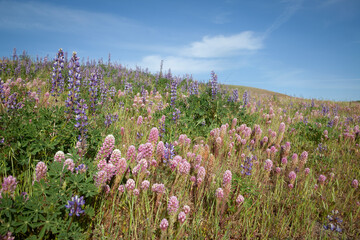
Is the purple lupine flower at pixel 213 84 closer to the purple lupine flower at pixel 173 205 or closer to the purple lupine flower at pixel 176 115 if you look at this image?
the purple lupine flower at pixel 176 115

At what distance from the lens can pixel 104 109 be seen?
5.21 m

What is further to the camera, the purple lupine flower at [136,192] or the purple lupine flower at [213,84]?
the purple lupine flower at [213,84]

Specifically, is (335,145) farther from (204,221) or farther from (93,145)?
(93,145)

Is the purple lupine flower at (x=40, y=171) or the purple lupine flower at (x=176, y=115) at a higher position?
the purple lupine flower at (x=176, y=115)

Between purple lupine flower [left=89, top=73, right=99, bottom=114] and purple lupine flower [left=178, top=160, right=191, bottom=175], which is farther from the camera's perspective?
purple lupine flower [left=89, top=73, right=99, bottom=114]

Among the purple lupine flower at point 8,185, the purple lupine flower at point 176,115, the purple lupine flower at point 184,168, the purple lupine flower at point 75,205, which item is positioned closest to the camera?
the purple lupine flower at point 75,205

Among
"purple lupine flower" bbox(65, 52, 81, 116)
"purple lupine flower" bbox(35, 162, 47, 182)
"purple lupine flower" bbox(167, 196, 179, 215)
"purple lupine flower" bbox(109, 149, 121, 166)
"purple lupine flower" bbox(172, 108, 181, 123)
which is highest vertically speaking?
"purple lupine flower" bbox(65, 52, 81, 116)

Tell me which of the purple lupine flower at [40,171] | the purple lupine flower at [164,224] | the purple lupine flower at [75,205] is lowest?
the purple lupine flower at [164,224]

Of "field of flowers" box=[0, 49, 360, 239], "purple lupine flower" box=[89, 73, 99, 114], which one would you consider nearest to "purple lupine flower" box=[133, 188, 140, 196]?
"field of flowers" box=[0, 49, 360, 239]

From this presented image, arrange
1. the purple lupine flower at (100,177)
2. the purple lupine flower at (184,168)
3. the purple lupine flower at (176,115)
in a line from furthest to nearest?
1. the purple lupine flower at (176,115)
2. the purple lupine flower at (184,168)
3. the purple lupine flower at (100,177)

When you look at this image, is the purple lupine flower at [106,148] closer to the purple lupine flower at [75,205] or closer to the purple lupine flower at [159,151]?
the purple lupine flower at [159,151]

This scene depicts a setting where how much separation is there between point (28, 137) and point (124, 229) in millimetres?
1842

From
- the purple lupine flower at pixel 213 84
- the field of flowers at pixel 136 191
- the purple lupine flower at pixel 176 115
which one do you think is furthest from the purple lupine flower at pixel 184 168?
the purple lupine flower at pixel 213 84

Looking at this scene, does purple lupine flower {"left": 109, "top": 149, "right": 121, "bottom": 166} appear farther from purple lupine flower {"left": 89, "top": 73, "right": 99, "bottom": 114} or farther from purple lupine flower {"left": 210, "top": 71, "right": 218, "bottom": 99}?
purple lupine flower {"left": 210, "top": 71, "right": 218, "bottom": 99}
